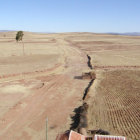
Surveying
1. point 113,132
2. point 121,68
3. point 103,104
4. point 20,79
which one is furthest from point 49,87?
point 121,68

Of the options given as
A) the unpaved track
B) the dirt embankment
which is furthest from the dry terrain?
the dirt embankment

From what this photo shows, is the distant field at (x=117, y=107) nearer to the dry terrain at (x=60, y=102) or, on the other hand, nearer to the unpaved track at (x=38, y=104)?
the dry terrain at (x=60, y=102)

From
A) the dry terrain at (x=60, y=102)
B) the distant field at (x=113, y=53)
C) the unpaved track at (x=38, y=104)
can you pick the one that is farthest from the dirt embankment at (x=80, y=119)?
the distant field at (x=113, y=53)

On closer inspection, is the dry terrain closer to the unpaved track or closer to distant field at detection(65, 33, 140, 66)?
the unpaved track

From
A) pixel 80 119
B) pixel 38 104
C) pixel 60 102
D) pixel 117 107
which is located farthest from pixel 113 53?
pixel 80 119

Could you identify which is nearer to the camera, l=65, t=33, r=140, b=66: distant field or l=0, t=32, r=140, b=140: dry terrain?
l=0, t=32, r=140, b=140: dry terrain

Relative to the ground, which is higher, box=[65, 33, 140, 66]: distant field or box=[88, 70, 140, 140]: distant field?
box=[65, 33, 140, 66]: distant field
